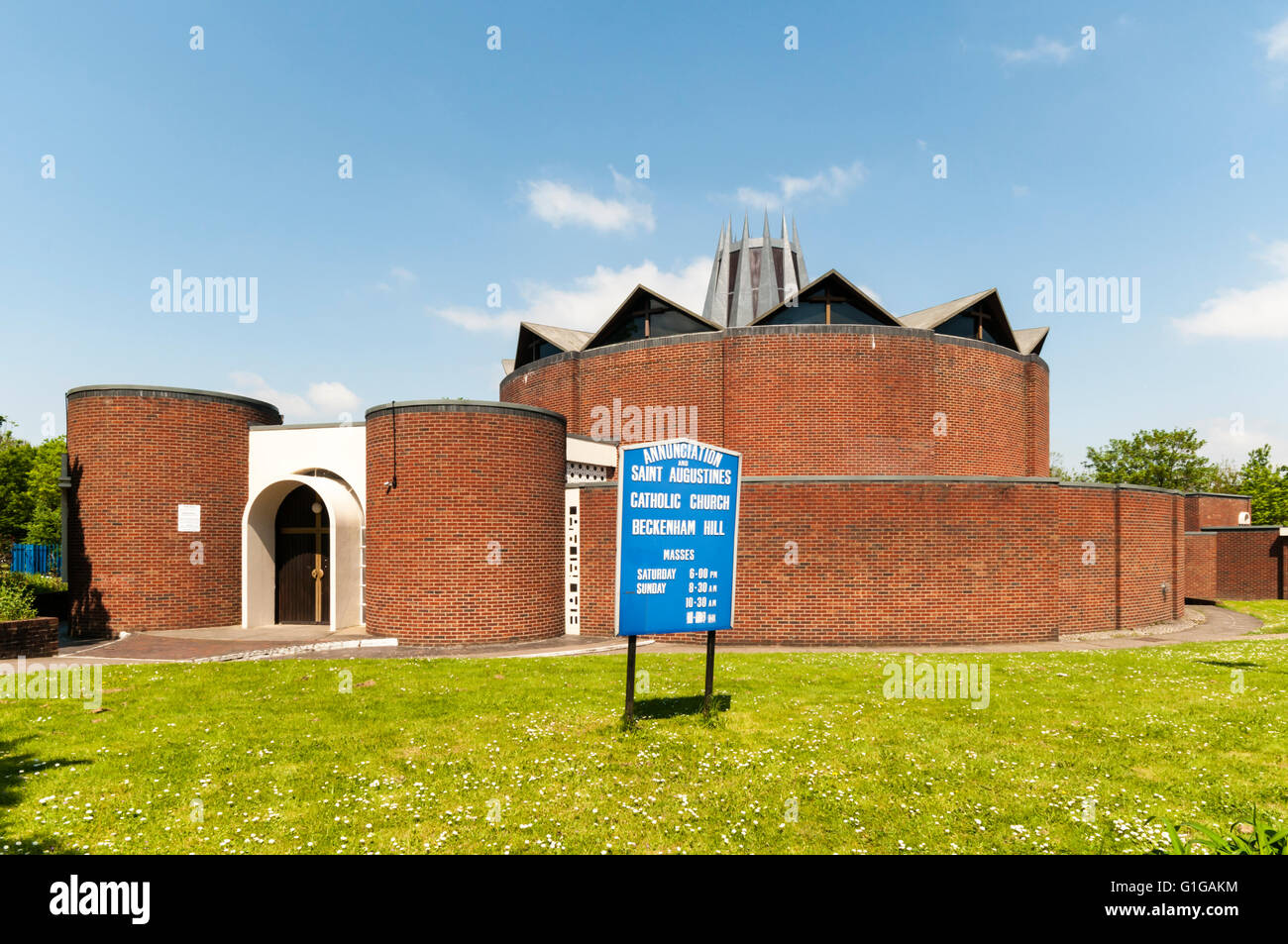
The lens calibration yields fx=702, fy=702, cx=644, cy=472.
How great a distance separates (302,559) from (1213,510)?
43685mm

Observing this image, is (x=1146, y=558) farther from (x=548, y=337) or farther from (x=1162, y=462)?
(x=1162, y=462)

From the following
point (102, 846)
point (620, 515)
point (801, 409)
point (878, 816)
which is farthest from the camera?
point (801, 409)

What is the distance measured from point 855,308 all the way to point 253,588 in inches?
824

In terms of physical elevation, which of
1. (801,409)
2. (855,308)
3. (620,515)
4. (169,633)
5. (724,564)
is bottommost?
(169,633)

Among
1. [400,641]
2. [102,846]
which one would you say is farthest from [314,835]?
[400,641]

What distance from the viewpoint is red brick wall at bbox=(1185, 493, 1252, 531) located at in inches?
1433

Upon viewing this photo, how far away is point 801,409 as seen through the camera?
23.6 m

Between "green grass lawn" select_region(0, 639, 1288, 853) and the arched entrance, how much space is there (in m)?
7.37

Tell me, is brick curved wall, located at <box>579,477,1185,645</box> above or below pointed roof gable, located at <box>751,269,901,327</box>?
below

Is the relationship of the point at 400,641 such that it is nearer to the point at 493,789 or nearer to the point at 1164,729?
the point at 493,789

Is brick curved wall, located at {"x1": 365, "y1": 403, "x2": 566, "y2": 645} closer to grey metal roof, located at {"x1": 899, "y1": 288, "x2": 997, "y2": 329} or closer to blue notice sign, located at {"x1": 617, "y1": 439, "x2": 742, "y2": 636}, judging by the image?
blue notice sign, located at {"x1": 617, "y1": 439, "x2": 742, "y2": 636}

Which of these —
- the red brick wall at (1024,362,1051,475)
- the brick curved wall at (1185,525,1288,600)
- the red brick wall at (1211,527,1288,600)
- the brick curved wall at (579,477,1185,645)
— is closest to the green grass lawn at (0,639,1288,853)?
the brick curved wall at (579,477,1185,645)

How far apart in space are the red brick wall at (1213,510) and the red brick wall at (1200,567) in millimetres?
4692

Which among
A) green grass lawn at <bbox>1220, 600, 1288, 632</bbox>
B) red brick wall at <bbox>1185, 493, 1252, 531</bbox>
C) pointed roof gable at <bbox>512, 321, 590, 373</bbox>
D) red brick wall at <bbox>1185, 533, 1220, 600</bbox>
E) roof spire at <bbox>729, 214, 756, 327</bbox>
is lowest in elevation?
green grass lawn at <bbox>1220, 600, 1288, 632</bbox>
